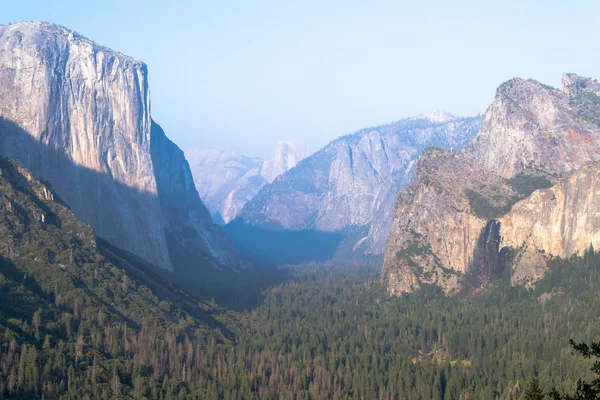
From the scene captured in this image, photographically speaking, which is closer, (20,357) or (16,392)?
(16,392)

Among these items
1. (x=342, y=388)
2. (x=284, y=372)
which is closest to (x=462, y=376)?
(x=342, y=388)

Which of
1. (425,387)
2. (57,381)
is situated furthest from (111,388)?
(425,387)

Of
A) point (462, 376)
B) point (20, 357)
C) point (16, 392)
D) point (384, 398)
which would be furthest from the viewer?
point (462, 376)

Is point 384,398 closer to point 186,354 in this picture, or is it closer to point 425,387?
point 425,387

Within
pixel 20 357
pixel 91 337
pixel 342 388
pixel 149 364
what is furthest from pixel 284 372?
pixel 20 357

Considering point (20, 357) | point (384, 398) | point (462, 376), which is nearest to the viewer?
point (20, 357)

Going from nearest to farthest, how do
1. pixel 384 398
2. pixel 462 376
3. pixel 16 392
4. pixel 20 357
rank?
pixel 16 392
pixel 20 357
pixel 384 398
pixel 462 376

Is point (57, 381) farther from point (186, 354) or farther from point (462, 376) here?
point (462, 376)

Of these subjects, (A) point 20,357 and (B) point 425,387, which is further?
(B) point 425,387
